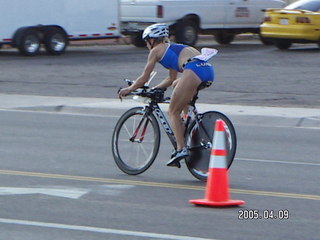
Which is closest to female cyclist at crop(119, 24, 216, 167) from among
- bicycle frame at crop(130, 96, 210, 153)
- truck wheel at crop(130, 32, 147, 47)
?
bicycle frame at crop(130, 96, 210, 153)

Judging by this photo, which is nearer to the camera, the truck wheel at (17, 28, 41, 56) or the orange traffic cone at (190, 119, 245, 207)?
the orange traffic cone at (190, 119, 245, 207)

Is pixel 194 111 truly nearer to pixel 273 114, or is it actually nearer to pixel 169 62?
pixel 169 62

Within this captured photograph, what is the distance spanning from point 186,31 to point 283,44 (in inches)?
127

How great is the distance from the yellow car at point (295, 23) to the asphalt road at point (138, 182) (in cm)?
705

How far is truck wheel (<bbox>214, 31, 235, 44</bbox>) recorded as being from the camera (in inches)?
1234

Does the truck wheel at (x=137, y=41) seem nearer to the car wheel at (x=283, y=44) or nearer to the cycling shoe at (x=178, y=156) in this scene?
the car wheel at (x=283, y=44)

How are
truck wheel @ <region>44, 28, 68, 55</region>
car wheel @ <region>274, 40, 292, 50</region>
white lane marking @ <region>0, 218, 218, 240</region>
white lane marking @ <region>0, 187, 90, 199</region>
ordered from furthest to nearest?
car wheel @ <region>274, 40, 292, 50</region>, truck wheel @ <region>44, 28, 68, 55</region>, white lane marking @ <region>0, 187, 90, 199</region>, white lane marking @ <region>0, 218, 218, 240</region>

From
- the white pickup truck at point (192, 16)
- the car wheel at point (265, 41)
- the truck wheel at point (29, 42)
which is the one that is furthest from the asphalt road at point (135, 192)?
the car wheel at point (265, 41)

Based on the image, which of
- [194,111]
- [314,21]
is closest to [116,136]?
[194,111]

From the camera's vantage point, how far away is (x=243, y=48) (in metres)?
30.2

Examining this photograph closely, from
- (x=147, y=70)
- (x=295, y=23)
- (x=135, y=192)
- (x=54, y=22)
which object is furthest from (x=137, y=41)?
(x=135, y=192)

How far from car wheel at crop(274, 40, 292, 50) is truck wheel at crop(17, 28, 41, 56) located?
7.62 metres

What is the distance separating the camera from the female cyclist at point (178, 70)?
9.38 metres

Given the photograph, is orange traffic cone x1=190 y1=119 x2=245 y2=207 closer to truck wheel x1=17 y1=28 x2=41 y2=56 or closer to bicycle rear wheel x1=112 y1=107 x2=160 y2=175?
bicycle rear wheel x1=112 y1=107 x2=160 y2=175
